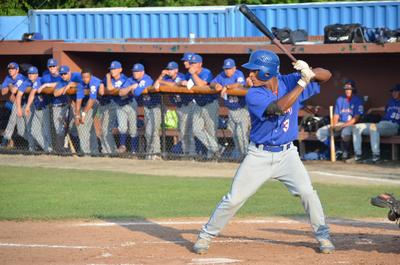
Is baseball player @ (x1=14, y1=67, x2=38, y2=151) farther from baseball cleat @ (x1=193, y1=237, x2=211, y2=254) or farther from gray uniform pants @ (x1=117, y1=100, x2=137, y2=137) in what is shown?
baseball cleat @ (x1=193, y1=237, x2=211, y2=254)

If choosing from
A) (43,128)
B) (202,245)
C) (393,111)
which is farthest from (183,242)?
(43,128)

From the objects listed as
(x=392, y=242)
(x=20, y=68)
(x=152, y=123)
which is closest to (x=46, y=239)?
(x=392, y=242)

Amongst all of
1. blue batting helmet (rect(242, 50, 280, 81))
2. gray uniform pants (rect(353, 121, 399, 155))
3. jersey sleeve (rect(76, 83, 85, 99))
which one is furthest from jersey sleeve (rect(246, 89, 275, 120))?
jersey sleeve (rect(76, 83, 85, 99))

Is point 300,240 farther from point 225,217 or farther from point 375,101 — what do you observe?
point 375,101

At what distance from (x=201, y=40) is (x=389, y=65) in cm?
391

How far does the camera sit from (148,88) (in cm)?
1656

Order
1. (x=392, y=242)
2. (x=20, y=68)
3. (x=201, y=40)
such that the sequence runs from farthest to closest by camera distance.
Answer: (x=20, y=68)
(x=201, y=40)
(x=392, y=242)

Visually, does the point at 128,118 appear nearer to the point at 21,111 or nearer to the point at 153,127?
the point at 153,127

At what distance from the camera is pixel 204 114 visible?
1631cm

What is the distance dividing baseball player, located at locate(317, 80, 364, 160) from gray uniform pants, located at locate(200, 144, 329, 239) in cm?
809

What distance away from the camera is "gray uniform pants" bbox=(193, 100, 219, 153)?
16.2 meters

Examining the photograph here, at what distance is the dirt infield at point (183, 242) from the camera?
8336 millimetres

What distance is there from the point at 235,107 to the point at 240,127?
0.36 metres

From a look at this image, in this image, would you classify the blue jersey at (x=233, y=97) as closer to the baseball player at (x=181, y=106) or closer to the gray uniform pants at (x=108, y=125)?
the baseball player at (x=181, y=106)
